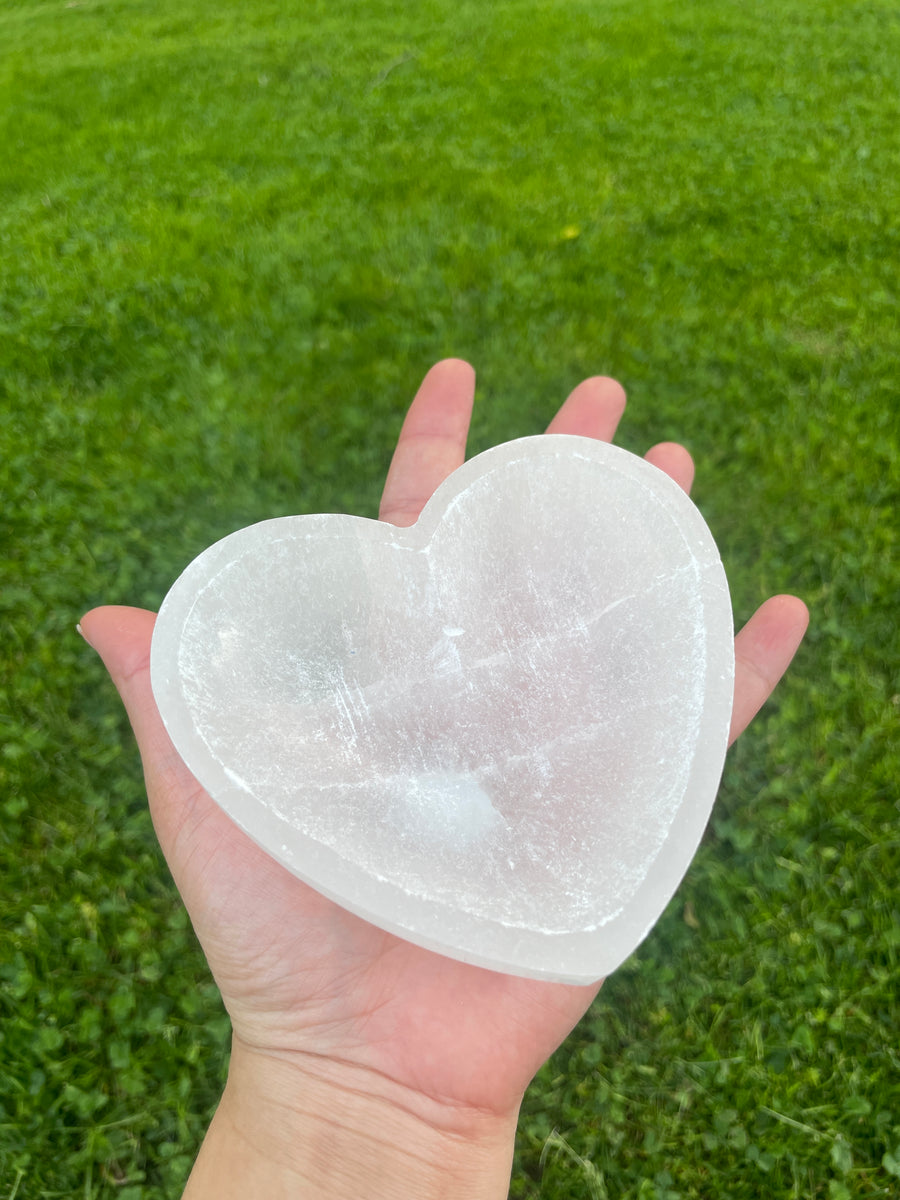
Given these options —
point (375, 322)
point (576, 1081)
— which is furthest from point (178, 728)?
point (375, 322)

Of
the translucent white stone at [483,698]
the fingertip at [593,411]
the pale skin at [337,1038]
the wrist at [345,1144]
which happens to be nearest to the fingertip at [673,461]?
the fingertip at [593,411]

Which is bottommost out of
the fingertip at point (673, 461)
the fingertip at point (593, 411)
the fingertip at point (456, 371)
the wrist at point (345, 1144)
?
the wrist at point (345, 1144)

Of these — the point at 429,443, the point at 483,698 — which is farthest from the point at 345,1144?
the point at 429,443

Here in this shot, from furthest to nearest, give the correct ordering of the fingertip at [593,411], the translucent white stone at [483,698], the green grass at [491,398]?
the fingertip at [593,411] < the green grass at [491,398] < the translucent white stone at [483,698]

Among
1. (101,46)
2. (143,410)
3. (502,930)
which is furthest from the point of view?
(101,46)

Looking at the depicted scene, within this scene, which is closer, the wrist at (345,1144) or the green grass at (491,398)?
the wrist at (345,1144)

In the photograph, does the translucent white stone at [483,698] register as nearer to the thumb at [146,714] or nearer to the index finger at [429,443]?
the thumb at [146,714]

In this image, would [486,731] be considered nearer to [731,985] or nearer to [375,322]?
[731,985]
